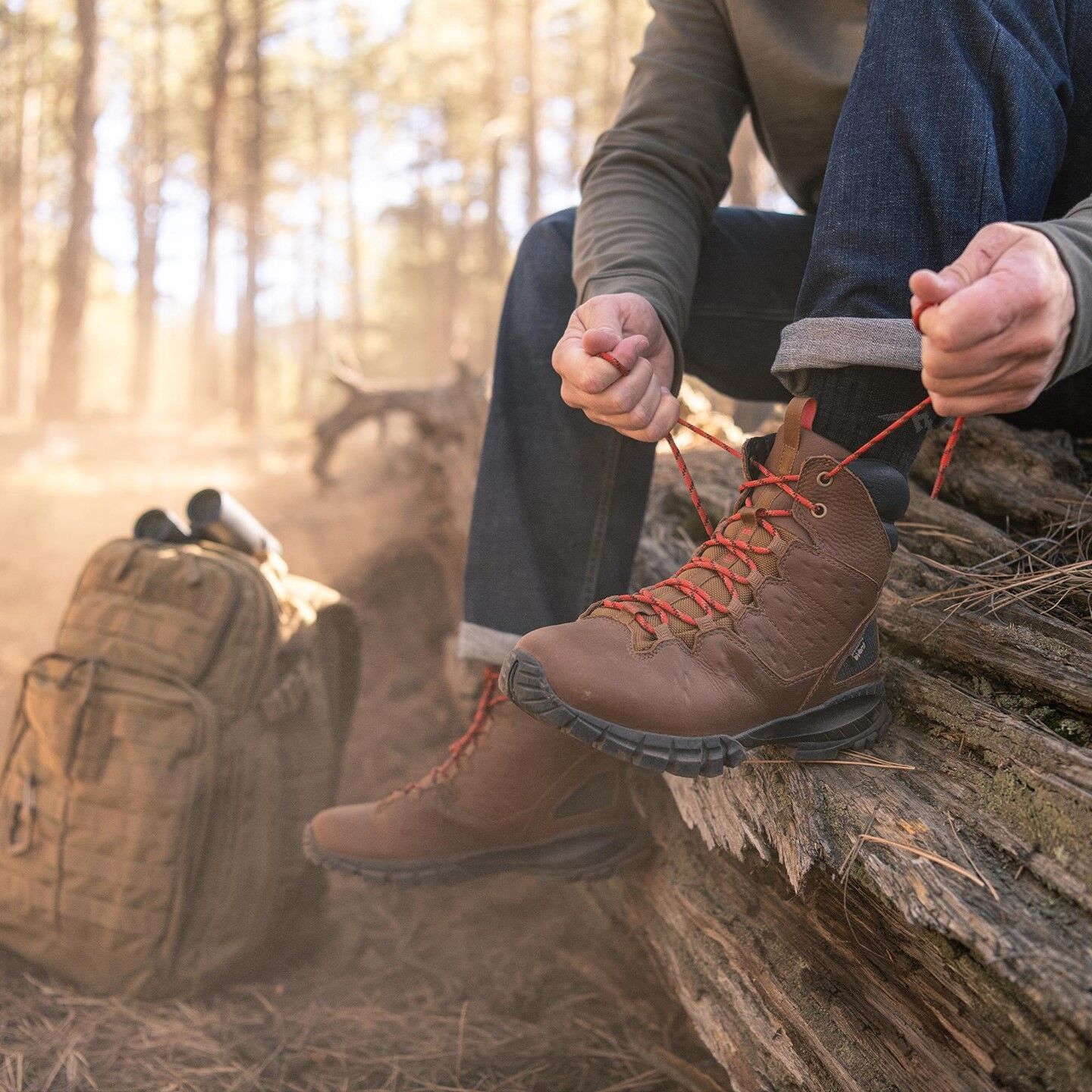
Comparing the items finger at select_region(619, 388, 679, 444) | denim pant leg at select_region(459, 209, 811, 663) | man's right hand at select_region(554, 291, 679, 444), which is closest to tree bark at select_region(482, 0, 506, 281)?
denim pant leg at select_region(459, 209, 811, 663)

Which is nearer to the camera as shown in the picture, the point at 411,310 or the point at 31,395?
the point at 31,395

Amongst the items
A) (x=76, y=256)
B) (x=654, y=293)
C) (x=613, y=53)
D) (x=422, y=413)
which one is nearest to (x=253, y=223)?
(x=76, y=256)

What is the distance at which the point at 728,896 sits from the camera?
1.50 meters

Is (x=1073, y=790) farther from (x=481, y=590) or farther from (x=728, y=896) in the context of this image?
(x=481, y=590)

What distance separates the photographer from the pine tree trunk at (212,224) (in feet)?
34.8

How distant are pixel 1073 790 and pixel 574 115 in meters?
16.5

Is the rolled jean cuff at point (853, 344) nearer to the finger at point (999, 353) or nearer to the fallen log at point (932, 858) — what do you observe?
the finger at point (999, 353)

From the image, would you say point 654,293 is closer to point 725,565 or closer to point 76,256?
point 725,565

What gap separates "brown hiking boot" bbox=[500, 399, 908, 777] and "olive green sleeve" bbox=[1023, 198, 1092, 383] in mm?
302

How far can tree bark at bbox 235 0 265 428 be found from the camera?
10797mm

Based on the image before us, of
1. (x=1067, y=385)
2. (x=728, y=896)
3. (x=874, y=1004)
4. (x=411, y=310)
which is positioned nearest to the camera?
(x=874, y=1004)

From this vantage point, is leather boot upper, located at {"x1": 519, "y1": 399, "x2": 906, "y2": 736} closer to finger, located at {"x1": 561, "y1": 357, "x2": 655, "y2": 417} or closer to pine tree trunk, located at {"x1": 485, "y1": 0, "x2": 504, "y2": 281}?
finger, located at {"x1": 561, "y1": 357, "x2": 655, "y2": 417}

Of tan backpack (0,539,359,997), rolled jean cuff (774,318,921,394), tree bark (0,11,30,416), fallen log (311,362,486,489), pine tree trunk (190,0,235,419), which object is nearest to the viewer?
rolled jean cuff (774,318,921,394)

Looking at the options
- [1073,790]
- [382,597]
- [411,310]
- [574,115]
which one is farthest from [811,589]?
[411,310]
